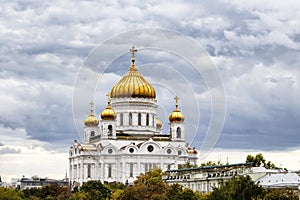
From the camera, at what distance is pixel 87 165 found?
381 feet

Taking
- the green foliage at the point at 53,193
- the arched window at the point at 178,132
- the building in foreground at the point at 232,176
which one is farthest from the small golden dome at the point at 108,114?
the building in foreground at the point at 232,176

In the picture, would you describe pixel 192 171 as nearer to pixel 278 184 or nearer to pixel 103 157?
pixel 278 184

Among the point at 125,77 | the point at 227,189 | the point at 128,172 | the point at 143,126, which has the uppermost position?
the point at 125,77

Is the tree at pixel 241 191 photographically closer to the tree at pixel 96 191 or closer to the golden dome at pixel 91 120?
the tree at pixel 96 191

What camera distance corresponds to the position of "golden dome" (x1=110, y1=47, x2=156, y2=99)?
12094 cm

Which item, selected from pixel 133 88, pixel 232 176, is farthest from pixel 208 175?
pixel 133 88

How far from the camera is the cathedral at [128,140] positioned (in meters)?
115

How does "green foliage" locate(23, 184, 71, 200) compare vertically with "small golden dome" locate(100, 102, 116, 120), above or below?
below

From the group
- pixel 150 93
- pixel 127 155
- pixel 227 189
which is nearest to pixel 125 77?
pixel 150 93

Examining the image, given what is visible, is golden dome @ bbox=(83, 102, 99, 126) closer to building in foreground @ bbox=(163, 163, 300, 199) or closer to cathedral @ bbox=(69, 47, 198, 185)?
cathedral @ bbox=(69, 47, 198, 185)

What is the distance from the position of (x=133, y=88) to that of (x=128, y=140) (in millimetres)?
8605

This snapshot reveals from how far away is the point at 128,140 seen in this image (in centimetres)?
11719

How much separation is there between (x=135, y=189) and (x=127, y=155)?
116 ft

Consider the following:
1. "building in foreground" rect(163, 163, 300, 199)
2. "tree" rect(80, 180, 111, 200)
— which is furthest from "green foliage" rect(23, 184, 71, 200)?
"building in foreground" rect(163, 163, 300, 199)
